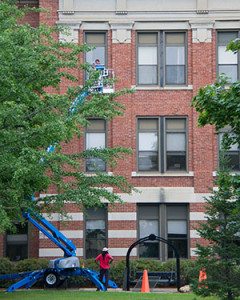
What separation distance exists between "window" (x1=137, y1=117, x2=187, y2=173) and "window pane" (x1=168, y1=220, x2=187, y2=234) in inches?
95.1

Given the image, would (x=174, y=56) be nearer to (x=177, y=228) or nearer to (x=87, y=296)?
(x=177, y=228)

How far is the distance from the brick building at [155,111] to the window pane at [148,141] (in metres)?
0.05

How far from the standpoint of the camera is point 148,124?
2936 centimetres

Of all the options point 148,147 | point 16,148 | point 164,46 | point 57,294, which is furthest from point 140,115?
point 16,148

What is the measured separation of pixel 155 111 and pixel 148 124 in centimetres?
69

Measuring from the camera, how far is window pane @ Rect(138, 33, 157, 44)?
97.2 ft

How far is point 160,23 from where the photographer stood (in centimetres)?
2942

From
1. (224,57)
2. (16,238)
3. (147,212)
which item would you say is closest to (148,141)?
(147,212)

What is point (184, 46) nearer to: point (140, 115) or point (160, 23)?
point (160, 23)

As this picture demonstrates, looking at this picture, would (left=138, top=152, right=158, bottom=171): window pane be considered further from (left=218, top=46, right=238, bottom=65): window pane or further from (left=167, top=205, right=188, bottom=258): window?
(left=218, top=46, right=238, bottom=65): window pane

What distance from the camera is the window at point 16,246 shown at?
95.6 feet

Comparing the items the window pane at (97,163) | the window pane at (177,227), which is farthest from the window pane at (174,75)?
the window pane at (177,227)

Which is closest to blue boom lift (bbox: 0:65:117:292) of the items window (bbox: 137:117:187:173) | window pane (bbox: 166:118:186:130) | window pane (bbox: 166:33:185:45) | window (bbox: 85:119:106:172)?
window (bbox: 85:119:106:172)

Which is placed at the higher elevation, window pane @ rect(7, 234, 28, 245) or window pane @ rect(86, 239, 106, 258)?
window pane @ rect(7, 234, 28, 245)
